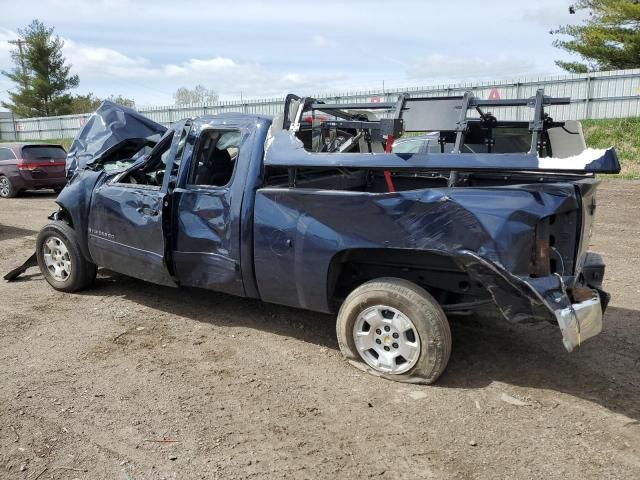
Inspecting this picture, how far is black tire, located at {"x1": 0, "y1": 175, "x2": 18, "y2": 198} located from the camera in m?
14.6

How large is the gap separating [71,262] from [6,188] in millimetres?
10935

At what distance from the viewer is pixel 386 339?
3.83 meters

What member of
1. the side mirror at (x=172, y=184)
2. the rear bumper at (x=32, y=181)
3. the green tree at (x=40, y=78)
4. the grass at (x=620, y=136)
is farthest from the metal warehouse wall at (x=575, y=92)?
the green tree at (x=40, y=78)

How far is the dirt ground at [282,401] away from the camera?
9.68ft

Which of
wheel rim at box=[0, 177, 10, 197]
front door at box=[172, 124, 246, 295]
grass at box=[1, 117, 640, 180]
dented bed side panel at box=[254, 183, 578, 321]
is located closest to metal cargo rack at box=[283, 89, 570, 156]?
dented bed side panel at box=[254, 183, 578, 321]

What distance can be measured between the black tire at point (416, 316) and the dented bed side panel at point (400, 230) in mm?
280

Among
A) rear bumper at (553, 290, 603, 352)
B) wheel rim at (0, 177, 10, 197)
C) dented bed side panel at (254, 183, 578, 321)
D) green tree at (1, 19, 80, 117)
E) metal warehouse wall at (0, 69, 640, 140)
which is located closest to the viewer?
rear bumper at (553, 290, 603, 352)

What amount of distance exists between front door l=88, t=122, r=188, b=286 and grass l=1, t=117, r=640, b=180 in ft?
48.2

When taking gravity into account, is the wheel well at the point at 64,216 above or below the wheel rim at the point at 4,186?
above

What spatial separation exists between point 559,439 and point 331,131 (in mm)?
2811

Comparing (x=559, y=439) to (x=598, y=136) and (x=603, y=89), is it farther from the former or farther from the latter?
(x=603, y=89)

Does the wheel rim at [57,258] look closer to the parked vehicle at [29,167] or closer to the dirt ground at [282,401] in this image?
the dirt ground at [282,401]

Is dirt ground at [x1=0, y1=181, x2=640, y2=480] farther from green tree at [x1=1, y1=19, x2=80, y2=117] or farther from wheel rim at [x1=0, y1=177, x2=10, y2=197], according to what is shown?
green tree at [x1=1, y1=19, x2=80, y2=117]

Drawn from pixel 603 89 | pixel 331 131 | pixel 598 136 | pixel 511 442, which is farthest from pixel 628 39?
pixel 511 442
